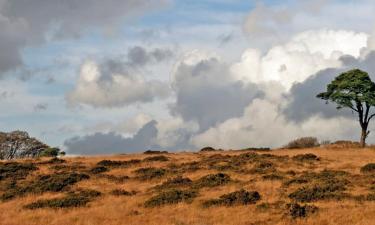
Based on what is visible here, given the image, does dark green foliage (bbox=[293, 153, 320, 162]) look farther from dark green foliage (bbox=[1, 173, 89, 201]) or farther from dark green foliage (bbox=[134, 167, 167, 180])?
dark green foliage (bbox=[1, 173, 89, 201])

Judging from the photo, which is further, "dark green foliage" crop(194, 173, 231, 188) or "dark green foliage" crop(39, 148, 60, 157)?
"dark green foliage" crop(39, 148, 60, 157)

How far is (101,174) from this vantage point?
135 feet

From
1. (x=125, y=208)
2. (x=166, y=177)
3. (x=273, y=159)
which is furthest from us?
(x=273, y=159)

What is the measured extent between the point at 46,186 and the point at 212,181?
450 inches

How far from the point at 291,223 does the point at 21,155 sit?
3244 inches

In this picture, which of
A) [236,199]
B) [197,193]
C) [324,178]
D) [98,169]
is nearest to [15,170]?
[98,169]

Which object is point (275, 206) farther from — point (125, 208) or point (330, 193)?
point (125, 208)

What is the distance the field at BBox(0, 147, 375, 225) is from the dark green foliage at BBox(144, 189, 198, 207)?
6 cm

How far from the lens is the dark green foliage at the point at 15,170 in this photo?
138 ft

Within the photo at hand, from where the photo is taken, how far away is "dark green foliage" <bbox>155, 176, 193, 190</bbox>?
33.3 meters

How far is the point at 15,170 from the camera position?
44.9 meters

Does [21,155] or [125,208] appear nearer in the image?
[125,208]

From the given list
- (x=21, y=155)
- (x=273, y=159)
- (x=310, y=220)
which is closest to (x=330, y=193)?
(x=310, y=220)

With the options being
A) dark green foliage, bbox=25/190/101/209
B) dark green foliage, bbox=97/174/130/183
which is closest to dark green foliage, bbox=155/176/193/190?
dark green foliage, bbox=97/174/130/183
